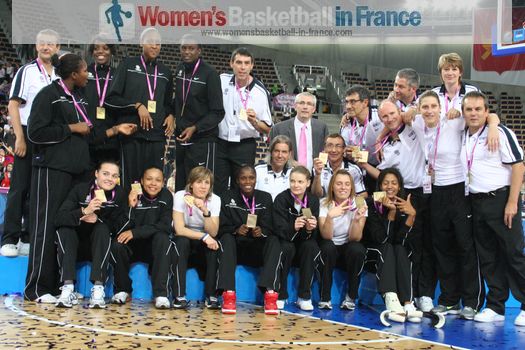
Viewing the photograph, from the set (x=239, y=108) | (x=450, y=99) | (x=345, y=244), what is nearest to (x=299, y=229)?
(x=345, y=244)

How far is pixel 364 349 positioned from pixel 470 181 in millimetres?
1832

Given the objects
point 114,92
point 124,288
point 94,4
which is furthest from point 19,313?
point 94,4

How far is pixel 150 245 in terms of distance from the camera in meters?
5.75

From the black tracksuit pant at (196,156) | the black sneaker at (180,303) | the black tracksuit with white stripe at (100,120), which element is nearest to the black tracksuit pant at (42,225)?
the black tracksuit with white stripe at (100,120)

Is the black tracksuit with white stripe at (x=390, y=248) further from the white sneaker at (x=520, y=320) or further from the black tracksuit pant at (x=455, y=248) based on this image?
the white sneaker at (x=520, y=320)

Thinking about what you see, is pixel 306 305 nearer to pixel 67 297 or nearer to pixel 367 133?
pixel 367 133

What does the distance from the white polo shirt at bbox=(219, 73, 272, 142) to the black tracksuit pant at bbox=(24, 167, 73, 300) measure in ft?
5.02

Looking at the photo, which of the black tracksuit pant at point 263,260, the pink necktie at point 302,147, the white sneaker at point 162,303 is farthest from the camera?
the pink necktie at point 302,147

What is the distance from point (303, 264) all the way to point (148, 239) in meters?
1.25

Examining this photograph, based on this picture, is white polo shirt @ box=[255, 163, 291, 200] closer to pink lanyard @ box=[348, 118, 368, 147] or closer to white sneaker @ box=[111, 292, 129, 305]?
pink lanyard @ box=[348, 118, 368, 147]

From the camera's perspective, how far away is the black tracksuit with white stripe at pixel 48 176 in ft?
17.9

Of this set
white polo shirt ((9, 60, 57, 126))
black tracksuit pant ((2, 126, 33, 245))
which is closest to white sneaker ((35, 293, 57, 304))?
black tracksuit pant ((2, 126, 33, 245))

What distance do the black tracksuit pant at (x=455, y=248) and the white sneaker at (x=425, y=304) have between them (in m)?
0.09

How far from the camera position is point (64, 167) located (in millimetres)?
5523
